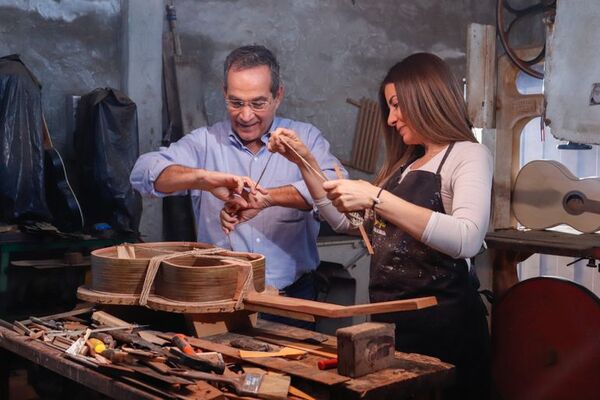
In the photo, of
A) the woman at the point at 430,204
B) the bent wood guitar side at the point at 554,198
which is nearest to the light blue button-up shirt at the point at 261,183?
the woman at the point at 430,204

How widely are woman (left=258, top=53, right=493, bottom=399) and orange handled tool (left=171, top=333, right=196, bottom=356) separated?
0.68m

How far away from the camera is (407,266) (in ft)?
8.43

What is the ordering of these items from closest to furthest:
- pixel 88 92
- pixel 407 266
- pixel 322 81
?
pixel 407 266
pixel 88 92
pixel 322 81

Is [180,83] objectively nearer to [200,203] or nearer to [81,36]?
[81,36]

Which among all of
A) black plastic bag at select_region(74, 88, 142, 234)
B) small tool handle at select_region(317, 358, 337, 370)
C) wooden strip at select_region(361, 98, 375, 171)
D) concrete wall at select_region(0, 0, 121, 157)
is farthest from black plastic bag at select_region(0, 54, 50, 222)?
wooden strip at select_region(361, 98, 375, 171)

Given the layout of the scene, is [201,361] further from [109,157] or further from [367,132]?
[367,132]

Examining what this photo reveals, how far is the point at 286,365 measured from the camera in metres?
2.04

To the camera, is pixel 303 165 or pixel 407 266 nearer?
pixel 407 266

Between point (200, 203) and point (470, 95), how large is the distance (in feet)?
5.75

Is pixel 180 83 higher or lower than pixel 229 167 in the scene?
higher

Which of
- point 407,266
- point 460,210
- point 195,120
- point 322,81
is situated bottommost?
point 407,266

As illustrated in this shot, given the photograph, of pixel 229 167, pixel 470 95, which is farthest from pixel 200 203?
pixel 470 95

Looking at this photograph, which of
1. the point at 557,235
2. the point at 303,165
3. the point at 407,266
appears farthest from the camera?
the point at 557,235

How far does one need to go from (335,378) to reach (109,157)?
3.42 meters
